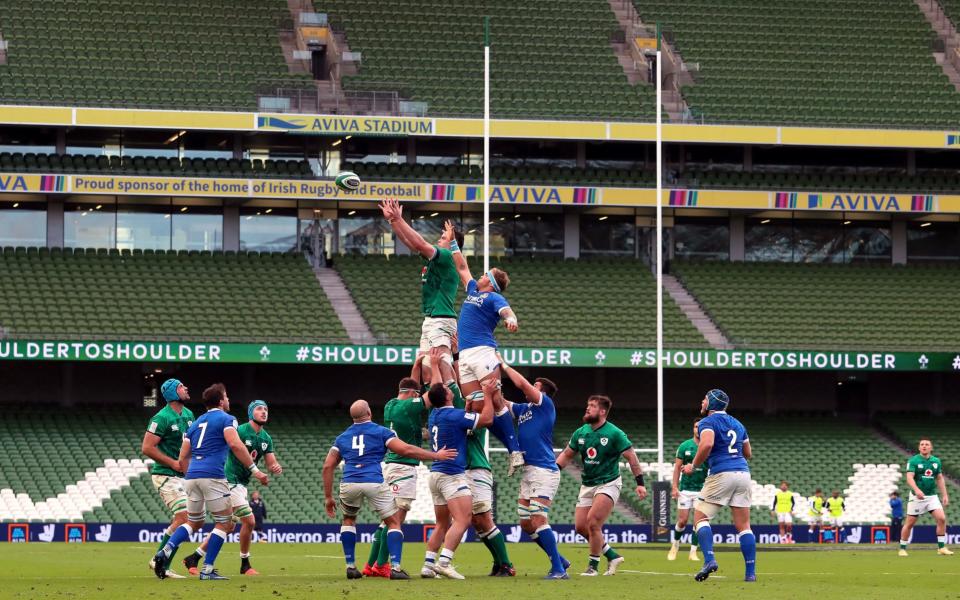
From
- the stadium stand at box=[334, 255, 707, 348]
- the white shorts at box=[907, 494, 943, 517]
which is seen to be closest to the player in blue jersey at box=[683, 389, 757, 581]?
the white shorts at box=[907, 494, 943, 517]

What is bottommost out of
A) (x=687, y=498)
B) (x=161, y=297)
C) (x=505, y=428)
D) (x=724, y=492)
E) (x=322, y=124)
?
(x=687, y=498)

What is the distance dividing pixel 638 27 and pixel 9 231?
2273cm

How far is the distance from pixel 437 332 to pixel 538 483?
7.27 ft

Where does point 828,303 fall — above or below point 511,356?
above

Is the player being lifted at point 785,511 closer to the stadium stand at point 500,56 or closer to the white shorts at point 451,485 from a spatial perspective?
the stadium stand at point 500,56

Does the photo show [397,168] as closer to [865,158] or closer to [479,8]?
[479,8]

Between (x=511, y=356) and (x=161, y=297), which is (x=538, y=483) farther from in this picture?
(x=161, y=297)

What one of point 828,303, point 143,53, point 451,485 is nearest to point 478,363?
point 451,485

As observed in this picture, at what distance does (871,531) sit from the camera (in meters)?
39.7

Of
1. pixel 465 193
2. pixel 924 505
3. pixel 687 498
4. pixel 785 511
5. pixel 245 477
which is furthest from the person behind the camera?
pixel 465 193

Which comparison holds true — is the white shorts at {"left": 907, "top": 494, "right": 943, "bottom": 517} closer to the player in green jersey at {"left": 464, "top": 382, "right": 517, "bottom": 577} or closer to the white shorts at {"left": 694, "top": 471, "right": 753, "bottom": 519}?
the white shorts at {"left": 694, "top": 471, "right": 753, "bottom": 519}

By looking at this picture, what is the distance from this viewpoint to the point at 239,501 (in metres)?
19.7

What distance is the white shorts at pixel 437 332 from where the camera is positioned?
18750 millimetres

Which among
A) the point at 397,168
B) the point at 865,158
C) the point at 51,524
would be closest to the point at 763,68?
the point at 865,158
